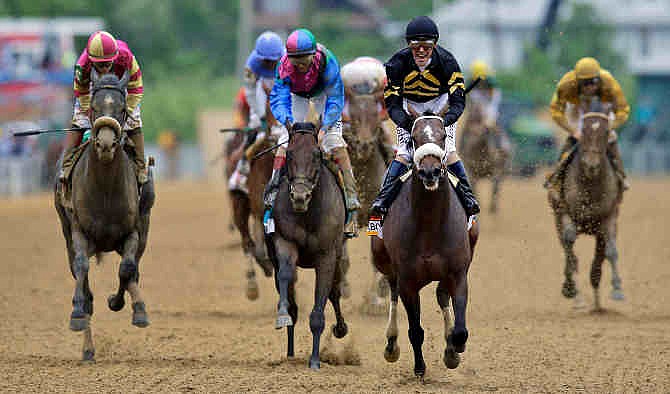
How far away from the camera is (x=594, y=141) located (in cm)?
1288

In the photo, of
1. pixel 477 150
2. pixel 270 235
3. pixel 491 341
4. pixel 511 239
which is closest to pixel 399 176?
pixel 270 235

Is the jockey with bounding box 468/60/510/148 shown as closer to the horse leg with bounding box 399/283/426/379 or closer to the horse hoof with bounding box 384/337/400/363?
the horse hoof with bounding box 384/337/400/363

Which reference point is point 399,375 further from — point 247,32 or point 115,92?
point 247,32

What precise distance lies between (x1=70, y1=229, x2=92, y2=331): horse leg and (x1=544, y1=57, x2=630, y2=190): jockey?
5.70 m

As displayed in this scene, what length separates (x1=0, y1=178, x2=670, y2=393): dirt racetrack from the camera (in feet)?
29.4

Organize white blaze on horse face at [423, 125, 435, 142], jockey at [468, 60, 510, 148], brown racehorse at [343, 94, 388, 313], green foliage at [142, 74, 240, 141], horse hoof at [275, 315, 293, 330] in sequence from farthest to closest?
green foliage at [142, 74, 240, 141] → jockey at [468, 60, 510, 148] → brown racehorse at [343, 94, 388, 313] → horse hoof at [275, 315, 293, 330] → white blaze on horse face at [423, 125, 435, 142]

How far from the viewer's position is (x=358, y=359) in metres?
9.98

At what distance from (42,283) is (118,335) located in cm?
432

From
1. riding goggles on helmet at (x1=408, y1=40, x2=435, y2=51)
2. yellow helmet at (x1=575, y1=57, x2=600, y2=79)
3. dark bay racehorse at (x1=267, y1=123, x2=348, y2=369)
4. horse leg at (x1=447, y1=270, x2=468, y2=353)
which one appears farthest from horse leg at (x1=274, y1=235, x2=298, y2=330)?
yellow helmet at (x1=575, y1=57, x2=600, y2=79)

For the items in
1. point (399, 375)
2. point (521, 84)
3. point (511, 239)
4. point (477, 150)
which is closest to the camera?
point (399, 375)

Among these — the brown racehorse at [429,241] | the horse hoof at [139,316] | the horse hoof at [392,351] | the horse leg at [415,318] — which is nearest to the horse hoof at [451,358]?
the brown racehorse at [429,241]

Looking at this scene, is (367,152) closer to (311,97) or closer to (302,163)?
(311,97)

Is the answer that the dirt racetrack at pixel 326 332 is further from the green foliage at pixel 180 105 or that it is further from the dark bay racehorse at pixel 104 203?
the green foliage at pixel 180 105

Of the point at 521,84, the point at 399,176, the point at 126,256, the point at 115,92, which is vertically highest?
the point at 521,84
